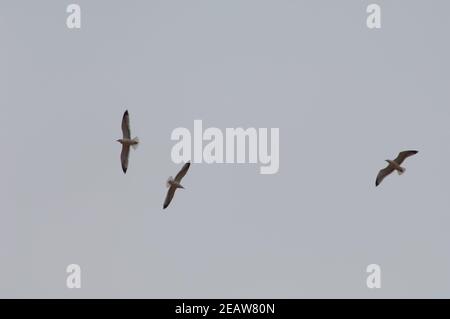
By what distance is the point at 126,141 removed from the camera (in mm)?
26703

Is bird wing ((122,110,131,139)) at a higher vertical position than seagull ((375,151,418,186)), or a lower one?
higher

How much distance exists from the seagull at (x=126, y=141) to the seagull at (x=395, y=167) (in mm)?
6331

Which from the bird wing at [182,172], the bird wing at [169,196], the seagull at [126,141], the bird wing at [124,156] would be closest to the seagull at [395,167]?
the bird wing at [182,172]

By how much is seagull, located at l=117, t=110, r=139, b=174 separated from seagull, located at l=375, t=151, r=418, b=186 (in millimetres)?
6331

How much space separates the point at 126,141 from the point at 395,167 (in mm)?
6948

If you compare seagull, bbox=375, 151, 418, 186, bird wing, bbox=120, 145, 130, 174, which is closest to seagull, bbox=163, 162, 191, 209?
bird wing, bbox=120, 145, 130, 174

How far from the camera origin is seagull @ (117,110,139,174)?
26484mm

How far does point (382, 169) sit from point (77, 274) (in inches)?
347

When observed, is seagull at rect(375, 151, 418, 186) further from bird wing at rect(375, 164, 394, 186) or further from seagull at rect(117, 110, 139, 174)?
seagull at rect(117, 110, 139, 174)

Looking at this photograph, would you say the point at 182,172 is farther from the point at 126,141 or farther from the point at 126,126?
the point at 126,126

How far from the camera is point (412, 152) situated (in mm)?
26938

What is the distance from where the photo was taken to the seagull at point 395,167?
1065 inches

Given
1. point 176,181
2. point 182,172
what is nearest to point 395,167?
point 182,172
